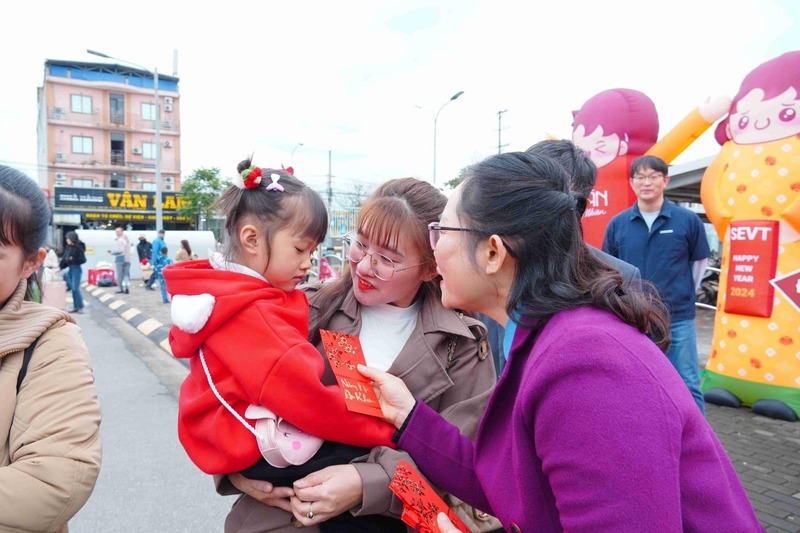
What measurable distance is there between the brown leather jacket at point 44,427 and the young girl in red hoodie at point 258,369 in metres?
0.22

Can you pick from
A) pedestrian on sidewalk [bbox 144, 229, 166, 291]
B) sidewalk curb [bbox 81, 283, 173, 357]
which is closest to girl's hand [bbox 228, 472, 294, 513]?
sidewalk curb [bbox 81, 283, 173, 357]

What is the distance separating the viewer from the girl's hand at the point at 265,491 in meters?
1.37

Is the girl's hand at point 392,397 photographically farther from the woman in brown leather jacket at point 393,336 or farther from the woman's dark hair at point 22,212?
the woman's dark hair at point 22,212

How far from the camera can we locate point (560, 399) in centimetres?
89

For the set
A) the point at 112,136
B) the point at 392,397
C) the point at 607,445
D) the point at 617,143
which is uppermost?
the point at 112,136

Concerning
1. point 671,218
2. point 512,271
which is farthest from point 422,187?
point 671,218

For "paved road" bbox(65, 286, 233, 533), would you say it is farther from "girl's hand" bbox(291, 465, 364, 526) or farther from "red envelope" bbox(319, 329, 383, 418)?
"red envelope" bbox(319, 329, 383, 418)

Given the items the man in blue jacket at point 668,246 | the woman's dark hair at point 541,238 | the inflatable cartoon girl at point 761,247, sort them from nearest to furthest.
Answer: the woman's dark hair at point 541,238 → the man in blue jacket at point 668,246 → the inflatable cartoon girl at point 761,247

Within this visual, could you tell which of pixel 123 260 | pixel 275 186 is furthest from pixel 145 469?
pixel 123 260

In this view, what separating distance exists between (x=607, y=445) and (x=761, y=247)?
4711mm

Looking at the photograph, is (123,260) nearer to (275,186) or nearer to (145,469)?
(145,469)

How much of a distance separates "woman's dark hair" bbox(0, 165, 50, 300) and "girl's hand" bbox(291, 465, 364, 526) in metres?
0.90

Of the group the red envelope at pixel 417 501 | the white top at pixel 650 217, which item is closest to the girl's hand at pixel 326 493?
the red envelope at pixel 417 501

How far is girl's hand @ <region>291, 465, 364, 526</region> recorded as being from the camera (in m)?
1.30
